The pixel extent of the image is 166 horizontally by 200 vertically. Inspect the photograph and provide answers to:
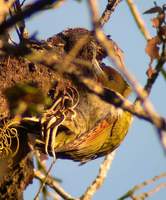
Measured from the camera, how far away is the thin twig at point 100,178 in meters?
2.24

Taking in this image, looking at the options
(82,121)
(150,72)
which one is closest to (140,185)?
(150,72)

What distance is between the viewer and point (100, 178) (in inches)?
96.6

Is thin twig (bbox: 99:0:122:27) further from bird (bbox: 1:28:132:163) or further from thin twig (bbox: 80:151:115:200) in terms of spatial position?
thin twig (bbox: 80:151:115:200)

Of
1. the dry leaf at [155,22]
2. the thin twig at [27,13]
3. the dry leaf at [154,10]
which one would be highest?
the thin twig at [27,13]

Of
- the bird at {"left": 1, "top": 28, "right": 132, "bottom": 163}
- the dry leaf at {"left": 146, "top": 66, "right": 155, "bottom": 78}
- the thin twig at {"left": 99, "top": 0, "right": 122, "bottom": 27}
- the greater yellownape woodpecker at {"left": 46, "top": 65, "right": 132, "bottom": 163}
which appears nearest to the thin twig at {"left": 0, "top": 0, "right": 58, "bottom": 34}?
the dry leaf at {"left": 146, "top": 66, "right": 155, "bottom": 78}

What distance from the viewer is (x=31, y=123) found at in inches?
91.7

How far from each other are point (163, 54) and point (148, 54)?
6.4 inches

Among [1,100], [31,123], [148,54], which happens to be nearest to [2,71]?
[1,100]

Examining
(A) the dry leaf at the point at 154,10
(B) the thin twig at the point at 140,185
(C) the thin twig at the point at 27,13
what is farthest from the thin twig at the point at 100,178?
(C) the thin twig at the point at 27,13

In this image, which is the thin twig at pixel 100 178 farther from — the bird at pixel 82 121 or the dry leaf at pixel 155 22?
the dry leaf at pixel 155 22

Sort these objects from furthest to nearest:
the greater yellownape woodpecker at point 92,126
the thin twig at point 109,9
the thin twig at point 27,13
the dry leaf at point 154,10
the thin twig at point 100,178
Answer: the thin twig at point 109,9 → the greater yellownape woodpecker at point 92,126 → the thin twig at point 100,178 → the dry leaf at point 154,10 → the thin twig at point 27,13

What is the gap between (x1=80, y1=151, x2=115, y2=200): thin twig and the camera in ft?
7.36

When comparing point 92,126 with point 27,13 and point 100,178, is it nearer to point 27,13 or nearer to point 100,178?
point 100,178

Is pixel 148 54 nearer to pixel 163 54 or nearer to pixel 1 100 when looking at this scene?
pixel 163 54
